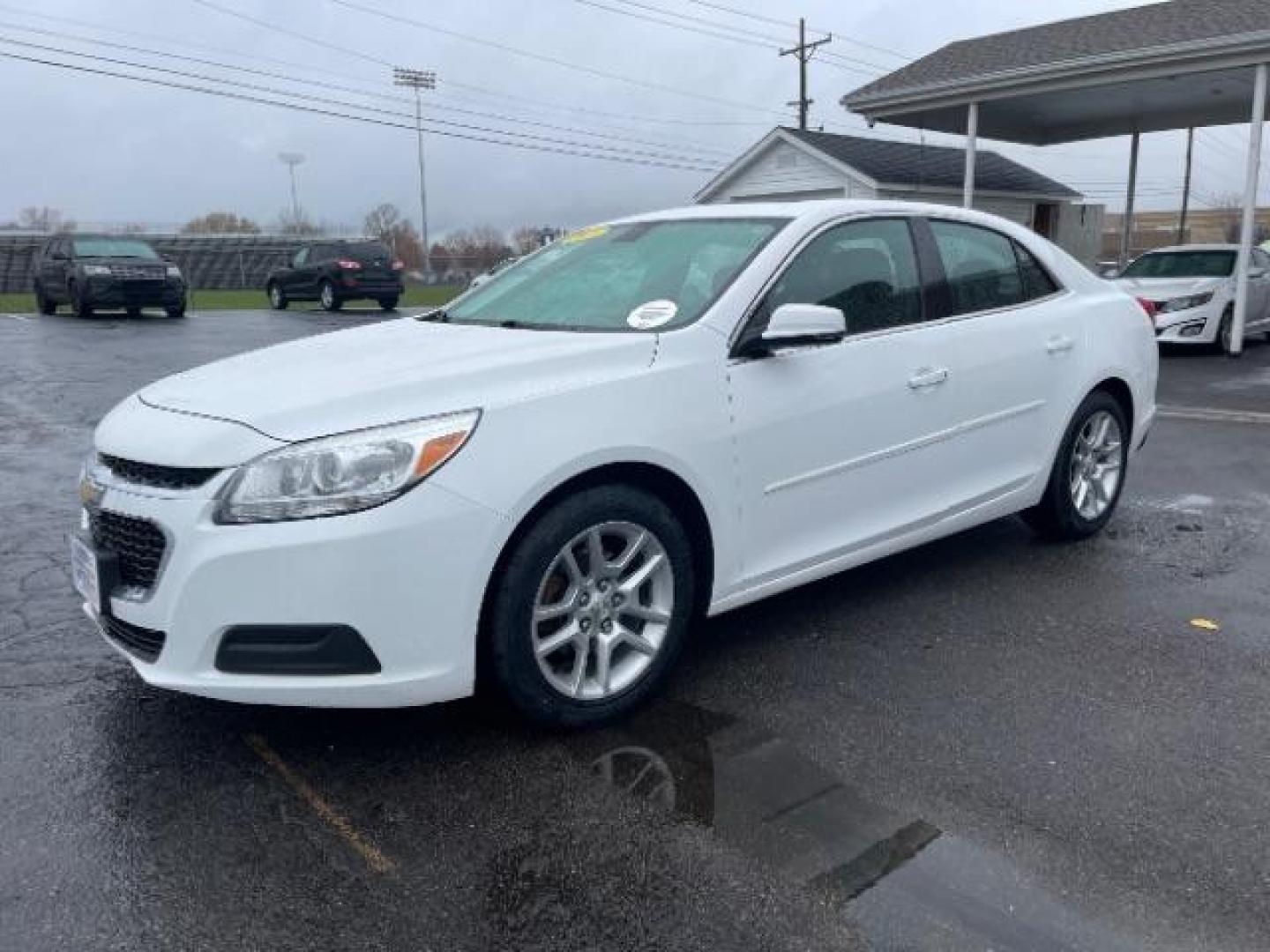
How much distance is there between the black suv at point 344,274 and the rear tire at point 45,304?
5497mm

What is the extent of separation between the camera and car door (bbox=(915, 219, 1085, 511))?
4551 mm

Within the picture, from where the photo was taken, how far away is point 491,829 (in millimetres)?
2869

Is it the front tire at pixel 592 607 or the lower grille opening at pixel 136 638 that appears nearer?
the lower grille opening at pixel 136 638

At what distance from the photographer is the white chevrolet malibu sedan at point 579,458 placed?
116 inches

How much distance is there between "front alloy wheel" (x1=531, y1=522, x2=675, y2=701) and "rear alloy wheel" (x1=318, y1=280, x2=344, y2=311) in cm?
2361

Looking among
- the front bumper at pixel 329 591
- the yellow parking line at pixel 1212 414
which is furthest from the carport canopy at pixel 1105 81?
the front bumper at pixel 329 591

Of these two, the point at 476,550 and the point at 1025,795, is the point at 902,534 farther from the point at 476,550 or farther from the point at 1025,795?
the point at 476,550

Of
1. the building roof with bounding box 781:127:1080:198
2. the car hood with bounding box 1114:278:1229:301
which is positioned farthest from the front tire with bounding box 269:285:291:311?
the car hood with bounding box 1114:278:1229:301

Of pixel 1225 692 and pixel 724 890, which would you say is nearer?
pixel 724 890

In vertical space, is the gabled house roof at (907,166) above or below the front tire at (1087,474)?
above

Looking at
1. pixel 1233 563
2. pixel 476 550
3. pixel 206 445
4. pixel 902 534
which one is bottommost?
pixel 1233 563

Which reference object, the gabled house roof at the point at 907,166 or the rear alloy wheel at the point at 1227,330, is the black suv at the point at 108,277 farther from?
the rear alloy wheel at the point at 1227,330

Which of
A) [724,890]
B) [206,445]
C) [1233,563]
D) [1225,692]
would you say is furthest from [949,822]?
[1233,563]

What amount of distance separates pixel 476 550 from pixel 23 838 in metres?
1.33
